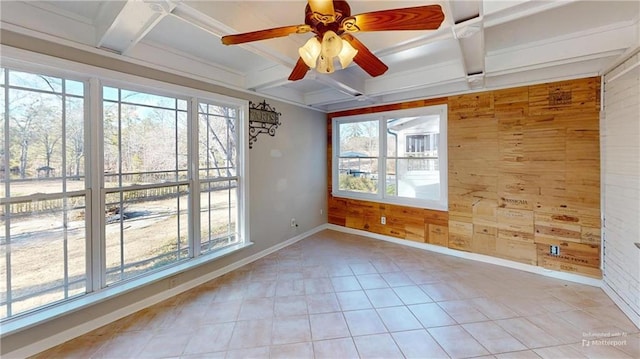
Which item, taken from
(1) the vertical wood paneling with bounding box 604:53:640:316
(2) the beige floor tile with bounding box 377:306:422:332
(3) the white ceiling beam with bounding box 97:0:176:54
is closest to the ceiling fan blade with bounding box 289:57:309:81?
(3) the white ceiling beam with bounding box 97:0:176:54

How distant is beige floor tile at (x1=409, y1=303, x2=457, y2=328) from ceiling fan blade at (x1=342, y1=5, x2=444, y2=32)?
87.9 inches

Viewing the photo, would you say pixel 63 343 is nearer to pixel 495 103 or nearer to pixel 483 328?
pixel 483 328

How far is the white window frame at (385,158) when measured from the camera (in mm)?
3895

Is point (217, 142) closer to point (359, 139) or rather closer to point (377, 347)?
point (359, 139)

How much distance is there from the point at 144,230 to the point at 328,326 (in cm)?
203

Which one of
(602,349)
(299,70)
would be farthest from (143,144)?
(602,349)

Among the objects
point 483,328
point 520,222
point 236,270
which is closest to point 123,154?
point 236,270

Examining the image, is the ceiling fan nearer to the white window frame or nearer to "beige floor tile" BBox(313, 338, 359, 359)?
"beige floor tile" BBox(313, 338, 359, 359)

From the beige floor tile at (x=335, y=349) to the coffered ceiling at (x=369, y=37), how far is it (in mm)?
2371

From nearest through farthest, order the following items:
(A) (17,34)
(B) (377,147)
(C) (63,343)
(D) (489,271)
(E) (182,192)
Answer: (A) (17,34)
(C) (63,343)
(E) (182,192)
(D) (489,271)
(B) (377,147)

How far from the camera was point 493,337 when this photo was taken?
2068mm

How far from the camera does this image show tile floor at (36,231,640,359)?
195cm

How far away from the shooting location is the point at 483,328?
218 cm

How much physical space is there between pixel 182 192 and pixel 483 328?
3.18 m
